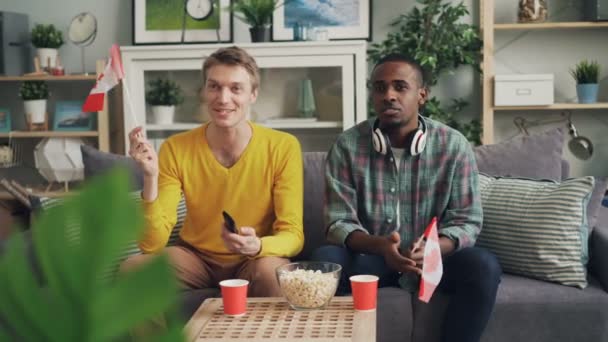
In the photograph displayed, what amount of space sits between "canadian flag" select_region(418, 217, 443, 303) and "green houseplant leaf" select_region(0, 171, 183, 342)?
1476 mm

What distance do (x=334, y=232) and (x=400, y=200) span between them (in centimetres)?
22

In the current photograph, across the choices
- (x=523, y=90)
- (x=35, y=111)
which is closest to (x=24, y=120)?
(x=35, y=111)

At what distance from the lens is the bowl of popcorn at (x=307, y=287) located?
5.54ft

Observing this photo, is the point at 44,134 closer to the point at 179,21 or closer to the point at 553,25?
the point at 179,21

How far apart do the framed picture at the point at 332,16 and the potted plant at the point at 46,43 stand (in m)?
1.10

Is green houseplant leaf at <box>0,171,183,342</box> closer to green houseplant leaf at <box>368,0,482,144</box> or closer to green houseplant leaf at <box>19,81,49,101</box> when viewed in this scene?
green houseplant leaf at <box>368,0,482,144</box>

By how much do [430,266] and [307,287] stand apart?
10.3 inches

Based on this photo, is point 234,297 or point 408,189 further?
point 408,189

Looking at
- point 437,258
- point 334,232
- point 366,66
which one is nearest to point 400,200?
point 334,232

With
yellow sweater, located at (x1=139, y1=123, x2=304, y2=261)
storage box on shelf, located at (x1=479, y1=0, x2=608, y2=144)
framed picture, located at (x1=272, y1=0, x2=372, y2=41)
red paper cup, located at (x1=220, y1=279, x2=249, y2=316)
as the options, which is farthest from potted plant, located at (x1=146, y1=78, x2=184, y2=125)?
red paper cup, located at (x1=220, y1=279, x2=249, y2=316)

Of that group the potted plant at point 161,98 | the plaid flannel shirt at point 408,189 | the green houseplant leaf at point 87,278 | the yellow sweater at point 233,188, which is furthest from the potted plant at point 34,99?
the green houseplant leaf at point 87,278

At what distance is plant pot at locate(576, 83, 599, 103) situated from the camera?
372 cm

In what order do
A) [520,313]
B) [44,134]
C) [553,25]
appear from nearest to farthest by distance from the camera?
[520,313] < [553,25] < [44,134]

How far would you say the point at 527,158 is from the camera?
2521 mm
